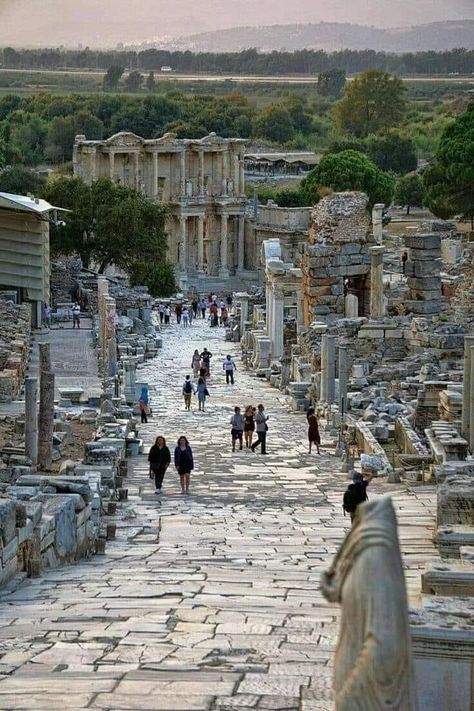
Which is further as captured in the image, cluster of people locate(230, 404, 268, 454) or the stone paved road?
cluster of people locate(230, 404, 268, 454)

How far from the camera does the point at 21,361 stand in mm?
34094

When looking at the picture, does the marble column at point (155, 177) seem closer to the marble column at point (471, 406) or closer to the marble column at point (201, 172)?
the marble column at point (201, 172)

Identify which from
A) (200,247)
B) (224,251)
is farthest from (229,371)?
(224,251)

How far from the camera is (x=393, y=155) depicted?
342 feet

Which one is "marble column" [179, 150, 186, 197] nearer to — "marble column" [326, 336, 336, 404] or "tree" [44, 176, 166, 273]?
"tree" [44, 176, 166, 273]

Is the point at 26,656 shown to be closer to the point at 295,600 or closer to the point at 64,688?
the point at 64,688

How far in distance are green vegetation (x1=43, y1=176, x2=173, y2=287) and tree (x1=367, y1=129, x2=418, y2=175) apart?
44558 mm

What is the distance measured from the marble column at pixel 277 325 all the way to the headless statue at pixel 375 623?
116ft


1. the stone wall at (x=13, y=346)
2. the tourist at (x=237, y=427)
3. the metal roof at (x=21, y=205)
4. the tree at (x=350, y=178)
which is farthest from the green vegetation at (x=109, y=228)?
the metal roof at (x=21, y=205)

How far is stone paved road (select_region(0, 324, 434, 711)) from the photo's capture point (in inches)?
348

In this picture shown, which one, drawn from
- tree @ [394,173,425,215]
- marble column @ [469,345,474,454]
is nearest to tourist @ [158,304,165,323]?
tree @ [394,173,425,215]

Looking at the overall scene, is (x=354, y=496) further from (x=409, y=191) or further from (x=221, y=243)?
(x=409, y=191)

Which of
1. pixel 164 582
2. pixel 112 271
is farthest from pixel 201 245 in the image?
pixel 164 582

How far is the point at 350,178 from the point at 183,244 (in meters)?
10.5
